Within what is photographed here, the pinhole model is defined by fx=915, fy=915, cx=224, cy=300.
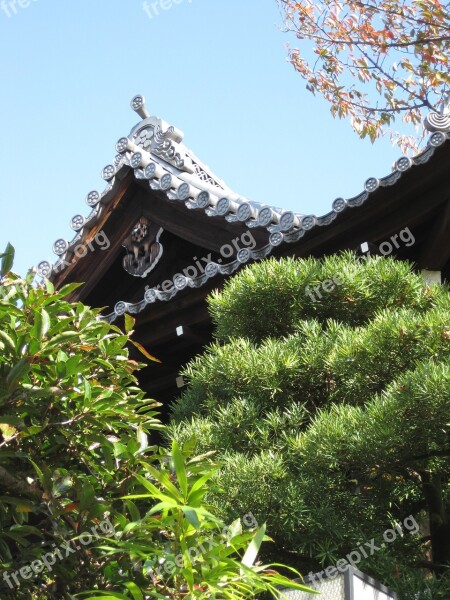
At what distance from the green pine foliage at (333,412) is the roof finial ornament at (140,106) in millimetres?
4293

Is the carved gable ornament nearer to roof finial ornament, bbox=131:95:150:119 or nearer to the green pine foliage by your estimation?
roof finial ornament, bbox=131:95:150:119

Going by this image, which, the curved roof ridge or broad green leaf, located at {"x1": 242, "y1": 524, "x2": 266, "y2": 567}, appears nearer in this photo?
broad green leaf, located at {"x1": 242, "y1": 524, "x2": 266, "y2": 567}

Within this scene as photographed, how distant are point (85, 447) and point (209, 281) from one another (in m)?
3.76

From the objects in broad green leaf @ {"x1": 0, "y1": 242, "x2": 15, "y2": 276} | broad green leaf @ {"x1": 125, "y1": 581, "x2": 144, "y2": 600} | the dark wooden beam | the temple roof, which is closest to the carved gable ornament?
the temple roof

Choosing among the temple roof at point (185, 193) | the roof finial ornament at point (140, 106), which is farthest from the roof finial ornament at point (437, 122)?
the roof finial ornament at point (140, 106)

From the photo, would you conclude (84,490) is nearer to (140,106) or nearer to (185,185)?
(185,185)

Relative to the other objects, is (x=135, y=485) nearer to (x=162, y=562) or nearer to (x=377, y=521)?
(x=162, y=562)

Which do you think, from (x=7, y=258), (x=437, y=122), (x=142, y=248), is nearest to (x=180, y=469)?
(x=7, y=258)

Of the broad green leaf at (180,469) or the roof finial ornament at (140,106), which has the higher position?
the roof finial ornament at (140,106)

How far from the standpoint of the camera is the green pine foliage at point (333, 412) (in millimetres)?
4184

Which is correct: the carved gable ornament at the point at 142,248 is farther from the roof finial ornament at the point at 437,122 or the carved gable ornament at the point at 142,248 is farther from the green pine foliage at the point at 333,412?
the roof finial ornament at the point at 437,122

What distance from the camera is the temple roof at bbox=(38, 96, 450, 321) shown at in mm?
5832

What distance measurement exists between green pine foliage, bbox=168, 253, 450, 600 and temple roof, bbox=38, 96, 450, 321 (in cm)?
77

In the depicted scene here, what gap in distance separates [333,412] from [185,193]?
3.58 metres
